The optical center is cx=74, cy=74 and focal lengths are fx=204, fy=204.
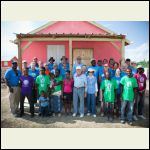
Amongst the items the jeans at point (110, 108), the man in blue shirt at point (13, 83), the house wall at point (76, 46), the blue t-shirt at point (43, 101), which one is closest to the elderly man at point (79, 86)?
the jeans at point (110, 108)

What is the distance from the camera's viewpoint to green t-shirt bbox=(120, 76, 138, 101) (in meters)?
6.37

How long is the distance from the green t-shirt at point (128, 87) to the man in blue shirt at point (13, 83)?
373 cm

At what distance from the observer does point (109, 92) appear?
6.69 meters

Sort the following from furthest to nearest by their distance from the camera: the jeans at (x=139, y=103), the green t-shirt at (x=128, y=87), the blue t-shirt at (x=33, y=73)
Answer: the blue t-shirt at (x=33, y=73)
the jeans at (x=139, y=103)
the green t-shirt at (x=128, y=87)

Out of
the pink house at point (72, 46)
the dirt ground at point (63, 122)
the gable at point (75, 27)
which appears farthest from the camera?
the gable at point (75, 27)

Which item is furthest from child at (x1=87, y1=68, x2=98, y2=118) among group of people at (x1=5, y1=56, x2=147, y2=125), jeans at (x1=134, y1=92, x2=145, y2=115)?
jeans at (x1=134, y1=92, x2=145, y2=115)

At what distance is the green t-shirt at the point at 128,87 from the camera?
6371 mm

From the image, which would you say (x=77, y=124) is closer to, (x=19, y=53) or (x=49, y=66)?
(x=49, y=66)

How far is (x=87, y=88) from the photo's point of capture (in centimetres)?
725

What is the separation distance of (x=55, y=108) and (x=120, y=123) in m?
2.36

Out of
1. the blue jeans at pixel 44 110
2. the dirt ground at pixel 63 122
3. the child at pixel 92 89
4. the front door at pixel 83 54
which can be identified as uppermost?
the front door at pixel 83 54

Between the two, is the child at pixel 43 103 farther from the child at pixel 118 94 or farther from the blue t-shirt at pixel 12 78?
the child at pixel 118 94

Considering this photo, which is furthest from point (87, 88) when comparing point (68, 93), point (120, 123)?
point (120, 123)

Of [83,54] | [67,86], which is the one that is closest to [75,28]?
[83,54]
